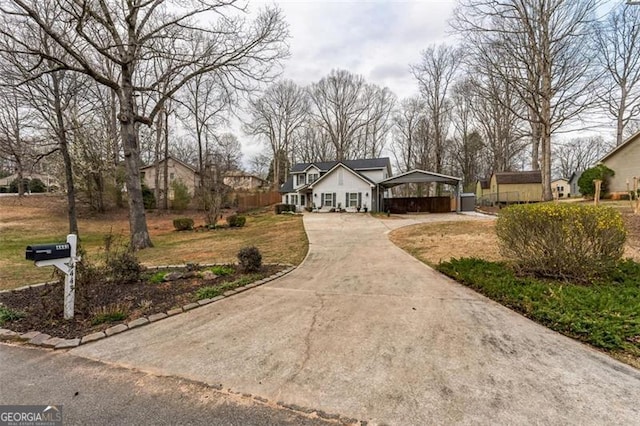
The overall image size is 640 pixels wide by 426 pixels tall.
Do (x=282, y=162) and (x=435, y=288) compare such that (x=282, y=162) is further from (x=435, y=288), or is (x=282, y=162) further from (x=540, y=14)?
(x=435, y=288)

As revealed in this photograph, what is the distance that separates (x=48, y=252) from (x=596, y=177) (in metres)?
27.6

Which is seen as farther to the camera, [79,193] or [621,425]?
[79,193]

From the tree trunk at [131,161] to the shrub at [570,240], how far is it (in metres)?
11.5

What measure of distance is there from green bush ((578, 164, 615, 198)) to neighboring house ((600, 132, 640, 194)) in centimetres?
28

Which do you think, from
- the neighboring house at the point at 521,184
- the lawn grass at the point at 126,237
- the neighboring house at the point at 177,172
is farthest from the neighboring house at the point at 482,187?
the neighboring house at the point at 177,172

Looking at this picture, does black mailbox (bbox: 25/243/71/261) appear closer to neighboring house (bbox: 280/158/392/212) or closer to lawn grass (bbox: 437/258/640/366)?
lawn grass (bbox: 437/258/640/366)

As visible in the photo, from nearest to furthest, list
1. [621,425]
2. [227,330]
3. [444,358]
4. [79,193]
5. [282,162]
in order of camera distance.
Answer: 1. [621,425]
2. [444,358]
3. [227,330]
4. [79,193]
5. [282,162]

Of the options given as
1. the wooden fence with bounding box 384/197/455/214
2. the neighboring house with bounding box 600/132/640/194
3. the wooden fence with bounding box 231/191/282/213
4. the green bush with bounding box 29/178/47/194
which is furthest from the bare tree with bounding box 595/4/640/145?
the green bush with bounding box 29/178/47/194

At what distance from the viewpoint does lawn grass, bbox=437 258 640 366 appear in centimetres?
293


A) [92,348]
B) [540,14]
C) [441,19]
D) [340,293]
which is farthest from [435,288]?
[540,14]

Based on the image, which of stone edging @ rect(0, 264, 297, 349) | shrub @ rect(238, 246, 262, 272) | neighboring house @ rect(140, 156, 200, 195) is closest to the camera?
stone edging @ rect(0, 264, 297, 349)

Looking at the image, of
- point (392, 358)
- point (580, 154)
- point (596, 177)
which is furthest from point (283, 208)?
point (580, 154)

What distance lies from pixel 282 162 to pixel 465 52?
95.0ft

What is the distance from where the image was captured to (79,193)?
2098cm
